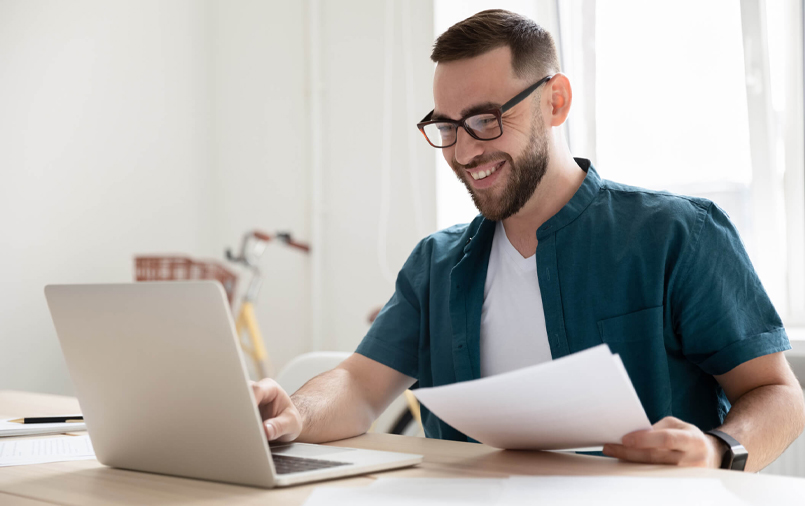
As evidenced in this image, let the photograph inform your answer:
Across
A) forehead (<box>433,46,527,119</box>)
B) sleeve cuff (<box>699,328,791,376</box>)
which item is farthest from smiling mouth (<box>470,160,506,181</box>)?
sleeve cuff (<box>699,328,791,376</box>)

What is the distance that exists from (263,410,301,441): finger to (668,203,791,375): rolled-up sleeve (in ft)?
1.90

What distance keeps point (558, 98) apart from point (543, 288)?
13.7 inches

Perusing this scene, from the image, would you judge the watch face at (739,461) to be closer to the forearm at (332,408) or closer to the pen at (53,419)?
the forearm at (332,408)

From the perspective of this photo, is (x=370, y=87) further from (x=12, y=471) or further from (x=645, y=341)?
(x=12, y=471)

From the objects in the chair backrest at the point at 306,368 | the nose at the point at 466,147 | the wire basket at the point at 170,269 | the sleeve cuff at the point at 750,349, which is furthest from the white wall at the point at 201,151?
the sleeve cuff at the point at 750,349

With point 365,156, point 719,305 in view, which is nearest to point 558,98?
point 719,305

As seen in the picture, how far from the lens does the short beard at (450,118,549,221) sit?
4.01 ft

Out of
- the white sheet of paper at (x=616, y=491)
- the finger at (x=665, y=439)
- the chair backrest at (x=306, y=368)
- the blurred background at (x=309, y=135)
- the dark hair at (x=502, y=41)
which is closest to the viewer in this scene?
the white sheet of paper at (x=616, y=491)

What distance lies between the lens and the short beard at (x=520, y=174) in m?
1.22

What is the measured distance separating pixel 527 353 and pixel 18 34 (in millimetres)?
2293

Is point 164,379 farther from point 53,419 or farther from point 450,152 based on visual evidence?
point 450,152

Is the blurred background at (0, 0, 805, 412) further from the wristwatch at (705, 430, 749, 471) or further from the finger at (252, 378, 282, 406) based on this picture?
the finger at (252, 378, 282, 406)

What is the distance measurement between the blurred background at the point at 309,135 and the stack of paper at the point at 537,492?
177cm

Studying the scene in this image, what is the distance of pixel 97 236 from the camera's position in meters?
2.81
